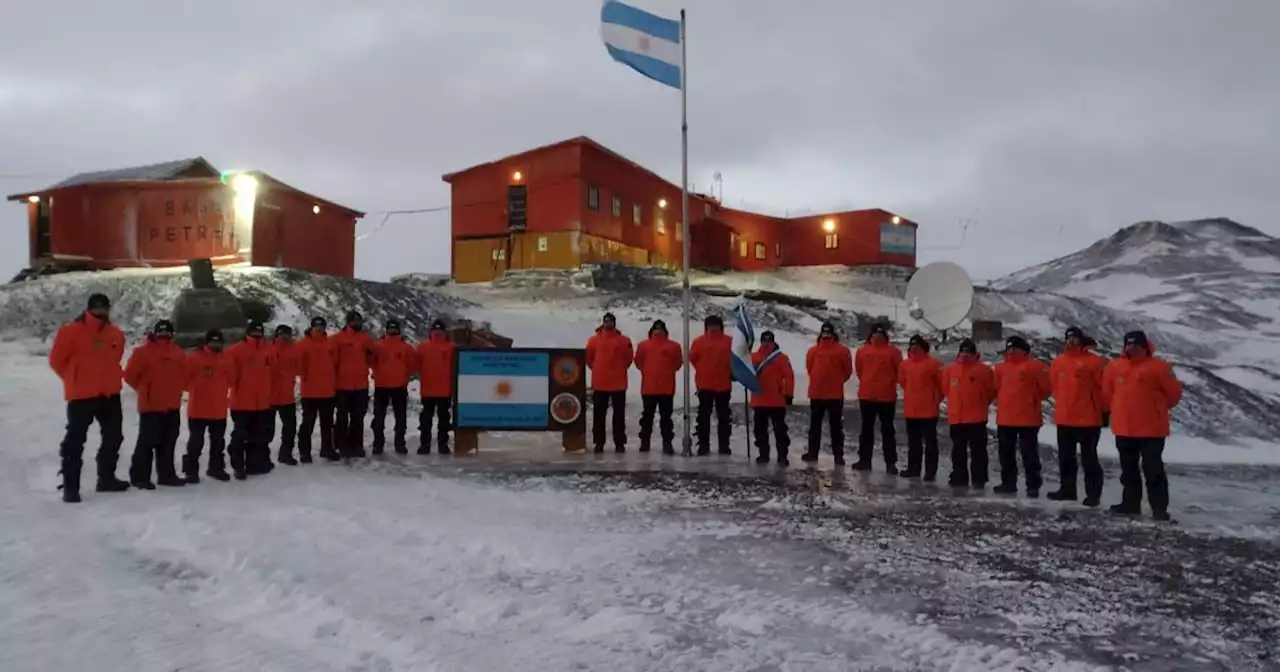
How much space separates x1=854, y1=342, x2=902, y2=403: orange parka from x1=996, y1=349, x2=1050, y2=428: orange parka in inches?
61.1

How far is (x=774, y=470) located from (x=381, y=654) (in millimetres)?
6890

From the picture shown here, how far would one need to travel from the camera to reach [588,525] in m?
6.70

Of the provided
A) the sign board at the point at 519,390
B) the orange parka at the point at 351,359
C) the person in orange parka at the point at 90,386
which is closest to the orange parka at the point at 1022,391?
the sign board at the point at 519,390

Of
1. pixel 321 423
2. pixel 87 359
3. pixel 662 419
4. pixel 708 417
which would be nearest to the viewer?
pixel 87 359

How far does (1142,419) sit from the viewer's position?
25.7 feet

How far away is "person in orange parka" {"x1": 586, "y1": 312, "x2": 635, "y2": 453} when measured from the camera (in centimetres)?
1130

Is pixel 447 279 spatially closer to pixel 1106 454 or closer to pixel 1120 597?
pixel 1106 454

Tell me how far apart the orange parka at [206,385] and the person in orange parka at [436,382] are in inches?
108

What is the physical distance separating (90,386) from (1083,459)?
9964mm

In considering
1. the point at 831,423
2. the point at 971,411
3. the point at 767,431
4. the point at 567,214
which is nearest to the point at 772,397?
the point at 767,431

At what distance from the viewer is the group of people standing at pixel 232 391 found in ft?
24.7

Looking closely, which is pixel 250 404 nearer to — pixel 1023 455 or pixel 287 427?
pixel 287 427

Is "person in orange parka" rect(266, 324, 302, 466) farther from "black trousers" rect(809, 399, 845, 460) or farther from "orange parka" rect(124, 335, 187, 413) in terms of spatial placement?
"black trousers" rect(809, 399, 845, 460)

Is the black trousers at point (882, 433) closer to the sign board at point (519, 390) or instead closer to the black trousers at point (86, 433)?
the sign board at point (519, 390)
